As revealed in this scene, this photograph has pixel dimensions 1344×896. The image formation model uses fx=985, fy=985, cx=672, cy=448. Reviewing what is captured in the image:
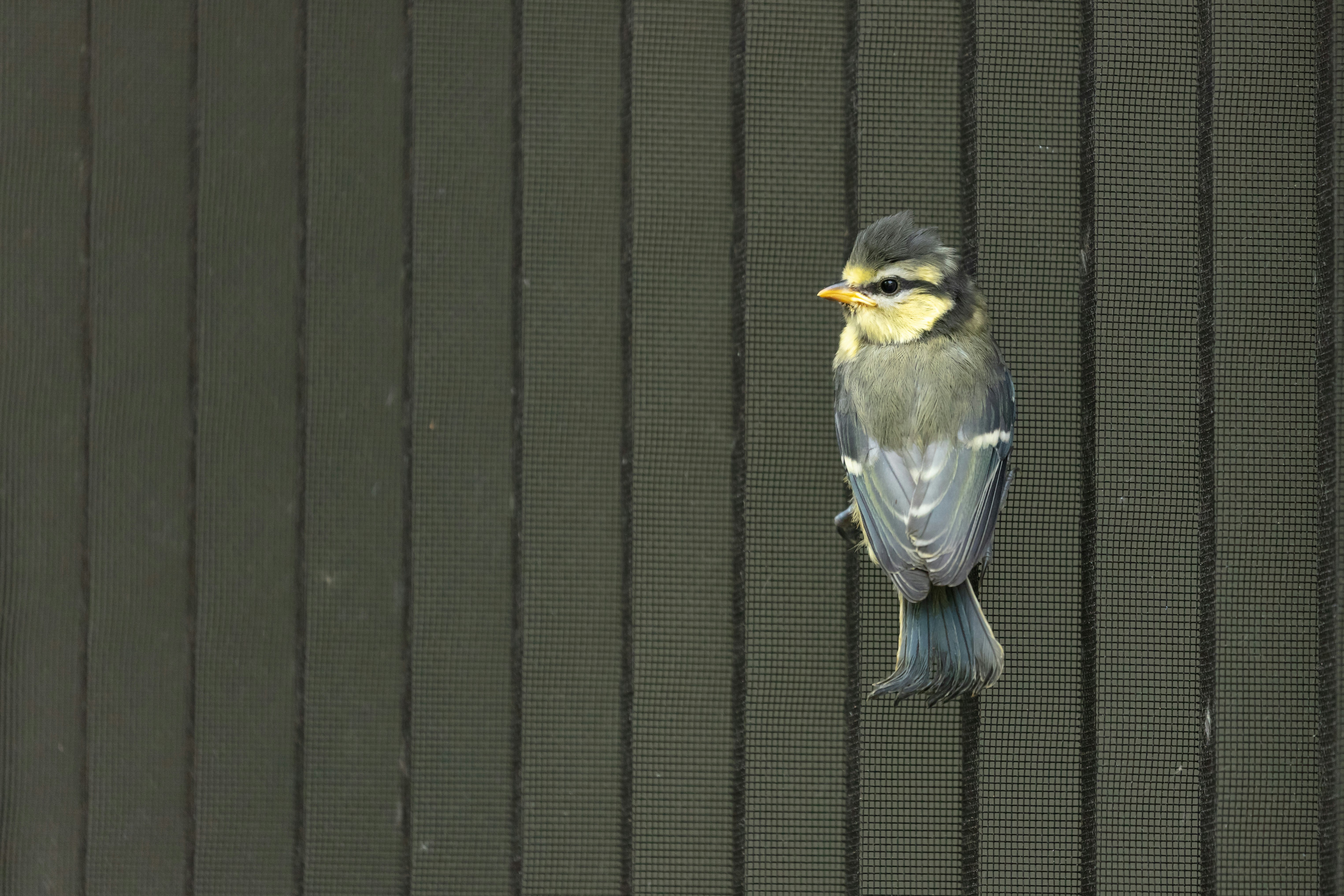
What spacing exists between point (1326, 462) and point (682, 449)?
3.22 ft

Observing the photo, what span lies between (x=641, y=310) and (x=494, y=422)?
0.29 meters

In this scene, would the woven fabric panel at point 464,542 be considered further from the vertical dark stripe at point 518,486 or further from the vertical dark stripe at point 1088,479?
the vertical dark stripe at point 1088,479

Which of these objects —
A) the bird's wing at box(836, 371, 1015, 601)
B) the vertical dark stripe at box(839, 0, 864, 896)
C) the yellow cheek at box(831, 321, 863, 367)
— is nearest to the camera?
the bird's wing at box(836, 371, 1015, 601)

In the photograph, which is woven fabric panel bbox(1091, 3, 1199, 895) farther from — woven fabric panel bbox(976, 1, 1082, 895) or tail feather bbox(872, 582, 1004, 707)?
tail feather bbox(872, 582, 1004, 707)

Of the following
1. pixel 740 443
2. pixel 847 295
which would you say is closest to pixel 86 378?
pixel 740 443

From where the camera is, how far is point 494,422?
1533 mm

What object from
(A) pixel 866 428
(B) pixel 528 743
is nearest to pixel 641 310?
(A) pixel 866 428

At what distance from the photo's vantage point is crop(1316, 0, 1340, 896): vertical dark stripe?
1493mm

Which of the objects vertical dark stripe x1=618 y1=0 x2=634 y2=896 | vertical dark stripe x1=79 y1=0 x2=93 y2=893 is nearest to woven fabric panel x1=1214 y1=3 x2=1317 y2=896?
vertical dark stripe x1=618 y1=0 x2=634 y2=896

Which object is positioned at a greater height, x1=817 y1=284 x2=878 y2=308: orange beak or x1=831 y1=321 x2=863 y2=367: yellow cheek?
x1=817 y1=284 x2=878 y2=308: orange beak

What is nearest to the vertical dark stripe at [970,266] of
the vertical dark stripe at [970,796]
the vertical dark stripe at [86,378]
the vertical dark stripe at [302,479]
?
Answer: the vertical dark stripe at [970,796]

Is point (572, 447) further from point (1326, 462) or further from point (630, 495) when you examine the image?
point (1326, 462)

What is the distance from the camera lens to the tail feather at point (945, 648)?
1.33 m

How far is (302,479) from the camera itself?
5.02ft
